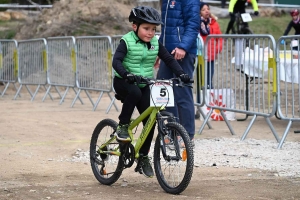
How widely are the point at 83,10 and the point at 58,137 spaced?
10562mm

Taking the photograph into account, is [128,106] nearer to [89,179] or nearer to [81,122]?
[89,179]

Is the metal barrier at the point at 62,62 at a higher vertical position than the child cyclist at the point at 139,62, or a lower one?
lower

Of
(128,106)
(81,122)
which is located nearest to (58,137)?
(81,122)

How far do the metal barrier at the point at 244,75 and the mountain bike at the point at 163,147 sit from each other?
3.06 meters

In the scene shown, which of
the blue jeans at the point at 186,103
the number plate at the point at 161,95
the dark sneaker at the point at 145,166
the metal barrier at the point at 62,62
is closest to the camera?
the number plate at the point at 161,95

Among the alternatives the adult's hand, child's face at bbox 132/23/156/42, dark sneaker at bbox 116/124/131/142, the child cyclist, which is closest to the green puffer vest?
the child cyclist

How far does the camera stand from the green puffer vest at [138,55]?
8047mm

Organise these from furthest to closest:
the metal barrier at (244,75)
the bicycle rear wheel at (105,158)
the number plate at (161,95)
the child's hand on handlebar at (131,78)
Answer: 1. the metal barrier at (244,75)
2. the bicycle rear wheel at (105,158)
3. the number plate at (161,95)
4. the child's hand on handlebar at (131,78)

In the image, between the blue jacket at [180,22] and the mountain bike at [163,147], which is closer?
the mountain bike at [163,147]

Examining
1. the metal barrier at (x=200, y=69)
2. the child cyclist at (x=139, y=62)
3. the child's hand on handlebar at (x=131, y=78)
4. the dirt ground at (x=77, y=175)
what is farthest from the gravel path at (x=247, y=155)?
the child's hand on handlebar at (x=131, y=78)

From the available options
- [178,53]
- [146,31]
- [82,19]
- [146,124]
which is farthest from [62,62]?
[146,124]

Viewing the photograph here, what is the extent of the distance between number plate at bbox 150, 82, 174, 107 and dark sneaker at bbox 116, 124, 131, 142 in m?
0.48

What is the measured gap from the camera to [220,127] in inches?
507

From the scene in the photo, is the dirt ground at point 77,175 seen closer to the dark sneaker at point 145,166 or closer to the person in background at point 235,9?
the dark sneaker at point 145,166
